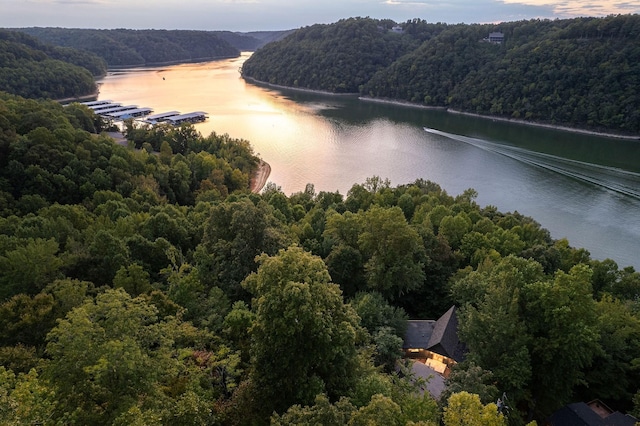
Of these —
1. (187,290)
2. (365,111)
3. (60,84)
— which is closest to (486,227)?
(187,290)

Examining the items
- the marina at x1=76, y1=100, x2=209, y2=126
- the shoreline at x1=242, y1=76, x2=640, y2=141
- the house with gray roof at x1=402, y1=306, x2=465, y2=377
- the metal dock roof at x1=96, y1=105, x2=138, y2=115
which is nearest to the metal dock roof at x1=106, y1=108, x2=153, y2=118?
the marina at x1=76, y1=100, x2=209, y2=126

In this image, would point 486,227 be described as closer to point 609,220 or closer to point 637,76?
point 609,220

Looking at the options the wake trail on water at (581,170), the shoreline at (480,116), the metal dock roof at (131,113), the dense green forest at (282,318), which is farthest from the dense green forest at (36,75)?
the wake trail on water at (581,170)

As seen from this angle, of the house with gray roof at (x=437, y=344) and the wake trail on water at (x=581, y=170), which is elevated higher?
the wake trail on water at (x=581, y=170)

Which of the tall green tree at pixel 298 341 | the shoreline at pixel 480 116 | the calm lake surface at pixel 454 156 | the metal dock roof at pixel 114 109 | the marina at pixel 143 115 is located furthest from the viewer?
the metal dock roof at pixel 114 109

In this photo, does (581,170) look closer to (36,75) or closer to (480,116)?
(480,116)

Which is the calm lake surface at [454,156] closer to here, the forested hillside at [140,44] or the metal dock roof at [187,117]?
the metal dock roof at [187,117]
